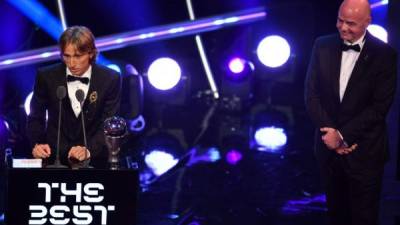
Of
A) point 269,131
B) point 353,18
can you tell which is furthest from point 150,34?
point 353,18

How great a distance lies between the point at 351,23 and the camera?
5051 mm

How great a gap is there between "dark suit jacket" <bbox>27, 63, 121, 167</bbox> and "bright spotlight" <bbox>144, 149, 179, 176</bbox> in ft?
8.10

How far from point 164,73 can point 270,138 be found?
5.28ft

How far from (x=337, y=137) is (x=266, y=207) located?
1856 mm

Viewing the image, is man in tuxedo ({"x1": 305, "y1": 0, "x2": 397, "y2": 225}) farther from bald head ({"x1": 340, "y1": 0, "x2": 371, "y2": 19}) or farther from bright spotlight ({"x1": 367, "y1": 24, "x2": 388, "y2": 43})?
bright spotlight ({"x1": 367, "y1": 24, "x2": 388, "y2": 43})

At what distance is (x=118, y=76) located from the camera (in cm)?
539

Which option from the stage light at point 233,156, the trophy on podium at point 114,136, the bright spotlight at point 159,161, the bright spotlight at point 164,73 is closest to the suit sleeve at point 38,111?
the trophy on podium at point 114,136

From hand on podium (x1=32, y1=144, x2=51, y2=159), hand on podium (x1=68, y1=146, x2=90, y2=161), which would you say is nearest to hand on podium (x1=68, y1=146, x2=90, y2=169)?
hand on podium (x1=68, y1=146, x2=90, y2=161)

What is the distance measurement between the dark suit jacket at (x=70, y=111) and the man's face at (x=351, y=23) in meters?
1.42

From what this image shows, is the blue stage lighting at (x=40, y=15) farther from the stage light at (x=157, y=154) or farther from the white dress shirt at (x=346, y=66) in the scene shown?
the white dress shirt at (x=346, y=66)

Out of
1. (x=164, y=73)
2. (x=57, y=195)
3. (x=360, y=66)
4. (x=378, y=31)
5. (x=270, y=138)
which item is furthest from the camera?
(x=164, y=73)

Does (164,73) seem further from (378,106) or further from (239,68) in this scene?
(378,106)

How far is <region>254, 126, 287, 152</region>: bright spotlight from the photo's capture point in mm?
8663

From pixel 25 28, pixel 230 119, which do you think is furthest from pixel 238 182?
pixel 25 28
